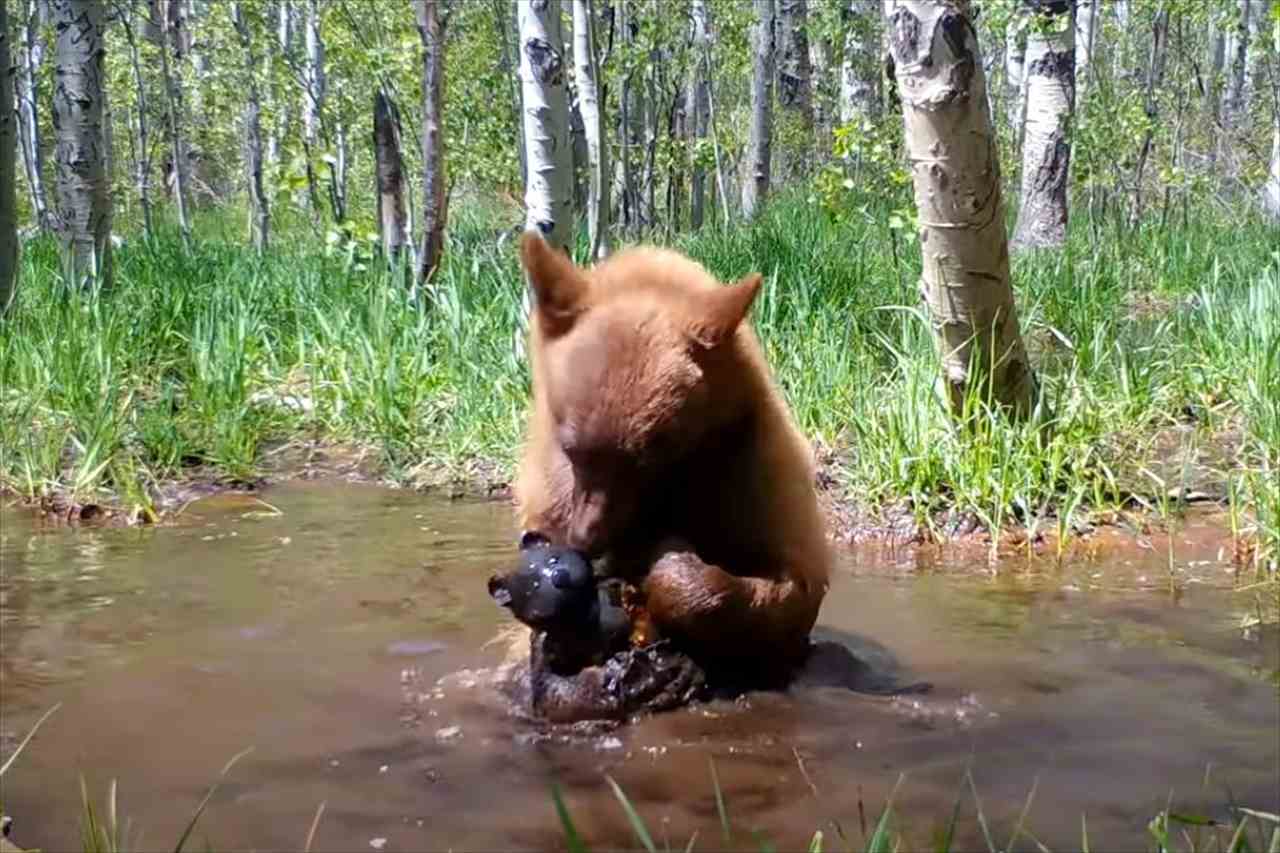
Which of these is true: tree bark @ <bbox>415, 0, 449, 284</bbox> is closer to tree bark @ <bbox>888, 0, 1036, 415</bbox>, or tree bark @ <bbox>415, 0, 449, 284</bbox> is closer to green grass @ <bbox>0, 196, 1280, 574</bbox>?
green grass @ <bbox>0, 196, 1280, 574</bbox>

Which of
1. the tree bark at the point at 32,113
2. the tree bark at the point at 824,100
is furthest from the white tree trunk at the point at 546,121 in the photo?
the tree bark at the point at 824,100

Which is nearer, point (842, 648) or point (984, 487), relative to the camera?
point (842, 648)

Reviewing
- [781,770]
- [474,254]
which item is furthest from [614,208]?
[781,770]

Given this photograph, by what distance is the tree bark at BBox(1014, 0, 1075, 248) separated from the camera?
1241 centimetres

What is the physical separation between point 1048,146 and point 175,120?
A: 12.7 metres

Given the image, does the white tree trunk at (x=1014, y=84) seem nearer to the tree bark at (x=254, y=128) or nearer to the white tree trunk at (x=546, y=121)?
the tree bark at (x=254, y=128)

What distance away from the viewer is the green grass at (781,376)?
6145 millimetres

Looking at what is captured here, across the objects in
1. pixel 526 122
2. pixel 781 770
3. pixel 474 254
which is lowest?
pixel 781 770

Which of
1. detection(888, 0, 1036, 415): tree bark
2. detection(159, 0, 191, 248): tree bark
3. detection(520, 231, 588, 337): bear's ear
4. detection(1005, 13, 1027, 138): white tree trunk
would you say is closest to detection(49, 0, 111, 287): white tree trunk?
detection(159, 0, 191, 248): tree bark

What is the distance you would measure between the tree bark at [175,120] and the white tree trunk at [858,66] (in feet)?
23.2

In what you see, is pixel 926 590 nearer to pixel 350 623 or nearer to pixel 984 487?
pixel 984 487

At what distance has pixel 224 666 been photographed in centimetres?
429

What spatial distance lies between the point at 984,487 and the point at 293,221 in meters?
17.8

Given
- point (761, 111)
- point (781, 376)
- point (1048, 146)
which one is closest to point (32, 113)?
point (761, 111)
